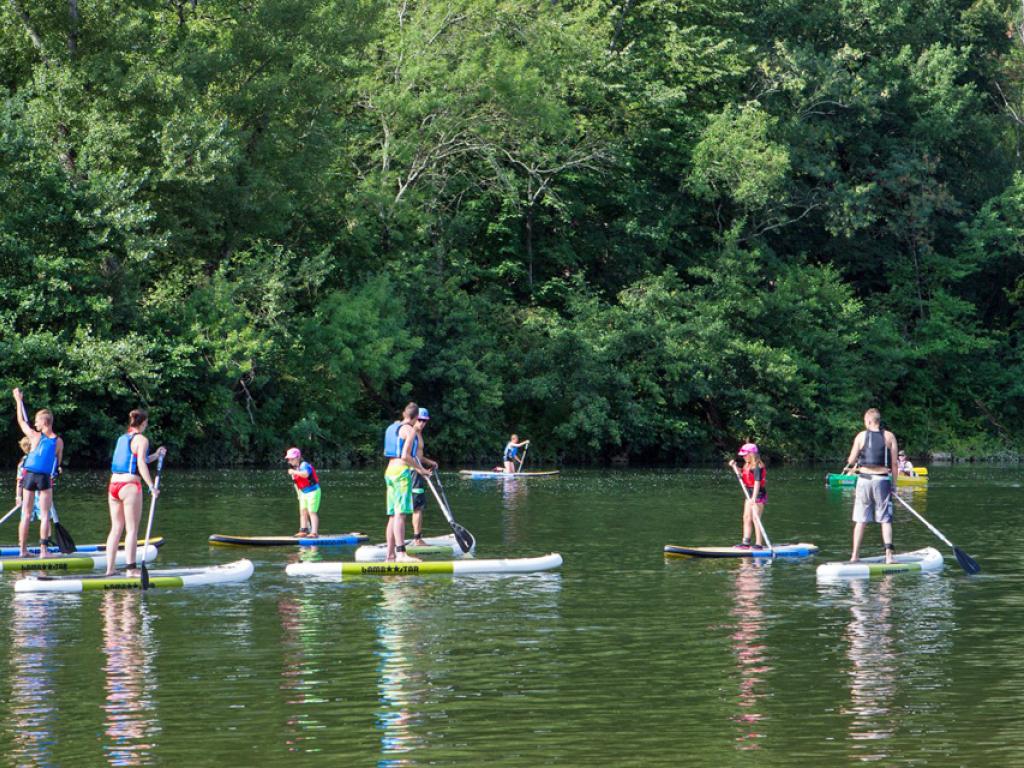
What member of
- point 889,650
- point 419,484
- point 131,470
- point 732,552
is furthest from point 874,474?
point 131,470

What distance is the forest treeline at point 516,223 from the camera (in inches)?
1864

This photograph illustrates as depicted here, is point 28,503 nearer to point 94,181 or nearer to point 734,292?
point 94,181

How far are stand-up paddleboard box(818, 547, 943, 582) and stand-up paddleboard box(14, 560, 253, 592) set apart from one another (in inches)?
282

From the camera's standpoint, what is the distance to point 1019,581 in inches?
836

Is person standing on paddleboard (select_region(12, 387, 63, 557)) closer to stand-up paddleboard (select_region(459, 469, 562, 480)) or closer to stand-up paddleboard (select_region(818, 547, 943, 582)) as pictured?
stand-up paddleboard (select_region(818, 547, 943, 582))

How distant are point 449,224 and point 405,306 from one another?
5.27 m

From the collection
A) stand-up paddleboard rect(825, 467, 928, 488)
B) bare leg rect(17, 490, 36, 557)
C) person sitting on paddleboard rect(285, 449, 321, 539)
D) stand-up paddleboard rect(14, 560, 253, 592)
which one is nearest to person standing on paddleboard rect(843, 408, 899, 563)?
stand-up paddleboard rect(14, 560, 253, 592)

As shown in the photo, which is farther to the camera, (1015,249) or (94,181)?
(1015,249)

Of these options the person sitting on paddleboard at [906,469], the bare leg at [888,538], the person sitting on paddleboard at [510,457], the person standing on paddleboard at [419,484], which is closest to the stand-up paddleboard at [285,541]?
the person standing on paddleboard at [419,484]

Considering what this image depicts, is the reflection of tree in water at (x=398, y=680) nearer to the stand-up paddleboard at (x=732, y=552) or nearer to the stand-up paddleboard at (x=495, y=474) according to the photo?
the stand-up paddleboard at (x=732, y=552)

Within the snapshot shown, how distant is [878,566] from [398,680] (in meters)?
9.30

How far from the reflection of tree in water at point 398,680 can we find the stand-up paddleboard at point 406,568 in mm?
1440

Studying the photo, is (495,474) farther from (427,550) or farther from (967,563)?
(967,563)

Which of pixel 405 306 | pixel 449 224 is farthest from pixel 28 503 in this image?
pixel 449 224
